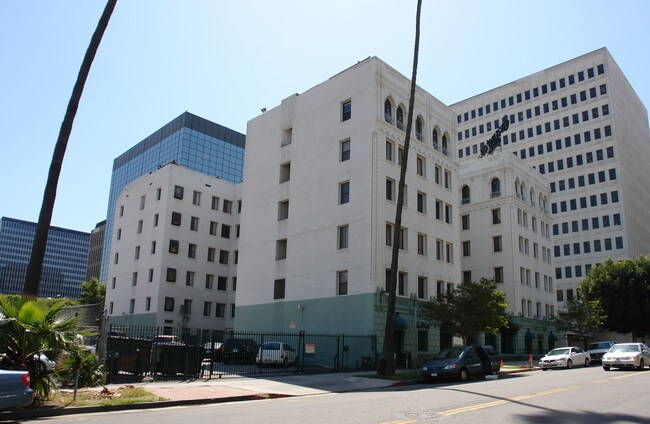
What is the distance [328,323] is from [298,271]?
484 centimetres

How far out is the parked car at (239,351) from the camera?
28858 millimetres

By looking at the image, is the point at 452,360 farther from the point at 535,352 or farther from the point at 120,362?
the point at 535,352

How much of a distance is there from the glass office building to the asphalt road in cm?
9818

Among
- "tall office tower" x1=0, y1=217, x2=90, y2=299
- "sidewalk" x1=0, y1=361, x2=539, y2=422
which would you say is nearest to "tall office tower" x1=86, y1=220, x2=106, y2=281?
"tall office tower" x1=0, y1=217, x2=90, y2=299

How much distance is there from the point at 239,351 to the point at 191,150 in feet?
291

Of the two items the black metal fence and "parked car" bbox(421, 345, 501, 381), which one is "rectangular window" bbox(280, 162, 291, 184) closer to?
the black metal fence

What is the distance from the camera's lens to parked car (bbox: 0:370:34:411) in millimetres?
9945

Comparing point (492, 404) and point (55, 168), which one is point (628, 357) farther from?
point (55, 168)

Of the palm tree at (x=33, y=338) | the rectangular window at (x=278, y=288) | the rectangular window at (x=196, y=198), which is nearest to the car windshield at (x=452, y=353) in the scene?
the palm tree at (x=33, y=338)

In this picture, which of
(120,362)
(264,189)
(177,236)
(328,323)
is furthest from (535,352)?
(120,362)

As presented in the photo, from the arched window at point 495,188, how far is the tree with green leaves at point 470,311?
75.5 feet

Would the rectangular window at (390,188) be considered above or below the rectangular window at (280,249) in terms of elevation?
above

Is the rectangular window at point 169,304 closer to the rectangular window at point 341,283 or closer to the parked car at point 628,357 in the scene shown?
the rectangular window at point 341,283

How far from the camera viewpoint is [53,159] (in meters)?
16.1
